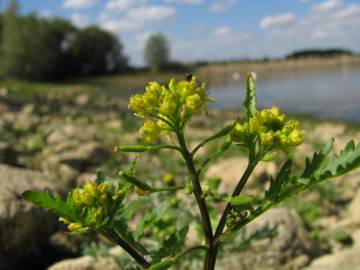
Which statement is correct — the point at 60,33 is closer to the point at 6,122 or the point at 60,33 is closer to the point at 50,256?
the point at 6,122

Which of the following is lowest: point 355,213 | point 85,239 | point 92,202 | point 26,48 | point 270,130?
point 355,213

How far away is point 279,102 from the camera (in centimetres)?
2820

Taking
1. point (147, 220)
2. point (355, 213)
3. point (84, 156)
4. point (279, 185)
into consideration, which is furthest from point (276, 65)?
point (279, 185)

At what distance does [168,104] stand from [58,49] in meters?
65.4

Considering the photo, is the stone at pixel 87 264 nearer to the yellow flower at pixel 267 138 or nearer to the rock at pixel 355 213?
A: the yellow flower at pixel 267 138

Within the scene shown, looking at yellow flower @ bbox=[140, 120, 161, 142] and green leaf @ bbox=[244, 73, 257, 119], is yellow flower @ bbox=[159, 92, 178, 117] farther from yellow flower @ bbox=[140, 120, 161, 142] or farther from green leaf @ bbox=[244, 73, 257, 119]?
green leaf @ bbox=[244, 73, 257, 119]

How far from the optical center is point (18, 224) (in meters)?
3.87

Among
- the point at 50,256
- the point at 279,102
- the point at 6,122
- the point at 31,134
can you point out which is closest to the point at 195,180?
the point at 50,256

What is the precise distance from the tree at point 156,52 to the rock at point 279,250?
76.0m

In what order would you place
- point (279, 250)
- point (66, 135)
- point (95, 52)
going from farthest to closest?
1. point (95, 52)
2. point (66, 135)
3. point (279, 250)

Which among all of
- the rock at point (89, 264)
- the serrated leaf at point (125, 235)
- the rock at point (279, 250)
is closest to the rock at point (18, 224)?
the rock at point (89, 264)

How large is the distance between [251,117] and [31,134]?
27.1 feet

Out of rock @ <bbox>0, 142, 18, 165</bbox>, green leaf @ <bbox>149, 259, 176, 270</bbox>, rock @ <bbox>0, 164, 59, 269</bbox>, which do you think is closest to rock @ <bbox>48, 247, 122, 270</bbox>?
rock @ <bbox>0, 164, 59, 269</bbox>

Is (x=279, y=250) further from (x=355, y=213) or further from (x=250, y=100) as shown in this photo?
(x=250, y=100)
